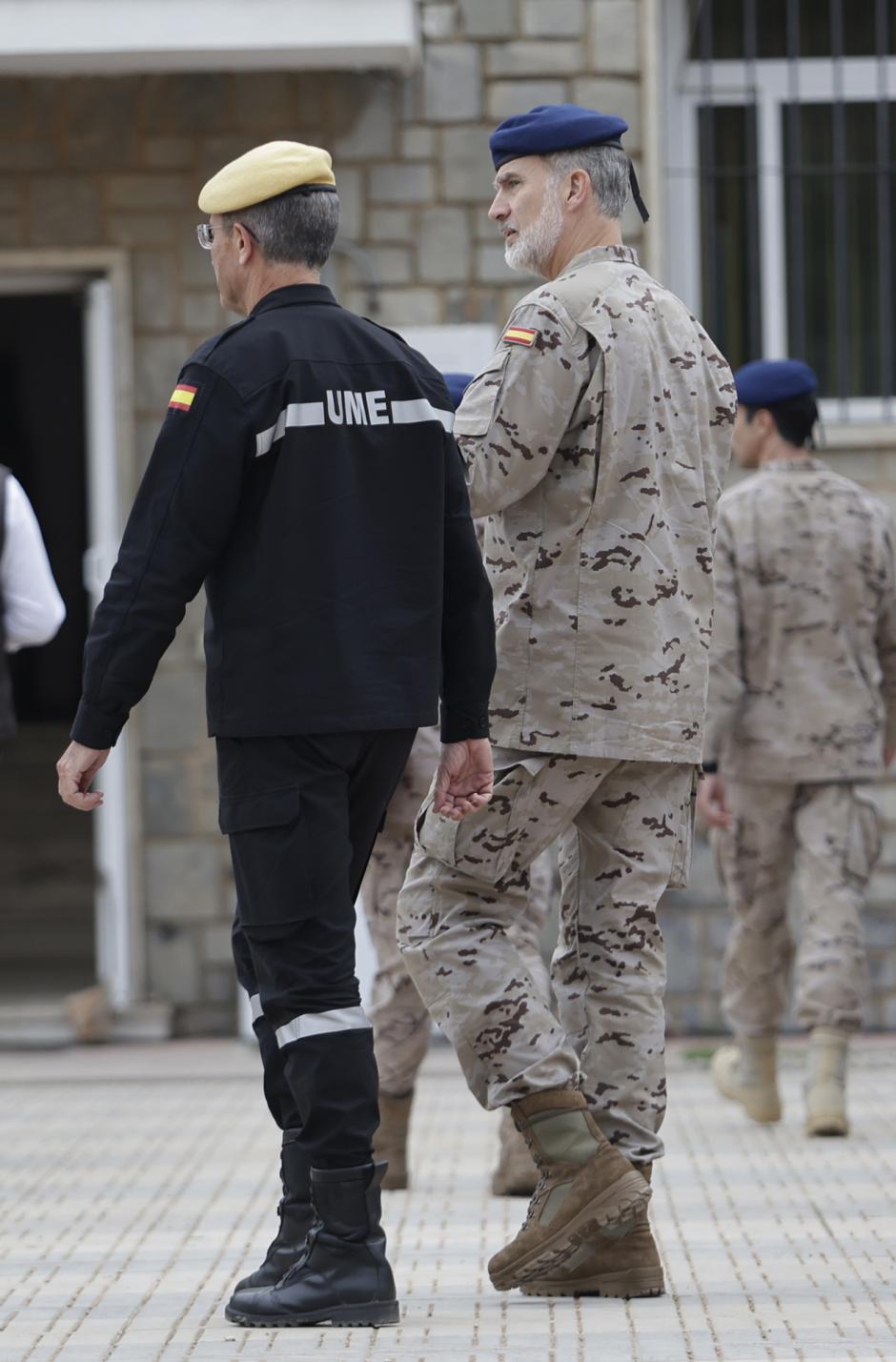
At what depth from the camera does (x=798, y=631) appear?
645 centimetres

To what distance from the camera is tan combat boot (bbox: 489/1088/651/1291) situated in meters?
3.80

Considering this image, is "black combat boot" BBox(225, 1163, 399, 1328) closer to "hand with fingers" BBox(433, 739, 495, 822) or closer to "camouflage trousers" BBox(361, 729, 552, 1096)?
"hand with fingers" BBox(433, 739, 495, 822)

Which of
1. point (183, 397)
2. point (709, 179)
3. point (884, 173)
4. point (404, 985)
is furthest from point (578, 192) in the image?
point (884, 173)

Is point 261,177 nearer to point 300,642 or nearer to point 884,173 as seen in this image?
point 300,642

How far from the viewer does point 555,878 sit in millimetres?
7859

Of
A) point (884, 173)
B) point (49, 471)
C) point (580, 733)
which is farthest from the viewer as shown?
point (49, 471)

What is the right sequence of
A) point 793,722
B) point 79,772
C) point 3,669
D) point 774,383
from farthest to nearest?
point 774,383, point 793,722, point 3,669, point 79,772

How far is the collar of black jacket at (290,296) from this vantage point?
3.82 metres

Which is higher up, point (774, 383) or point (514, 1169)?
point (774, 383)

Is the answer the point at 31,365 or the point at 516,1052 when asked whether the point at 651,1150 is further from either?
the point at 31,365

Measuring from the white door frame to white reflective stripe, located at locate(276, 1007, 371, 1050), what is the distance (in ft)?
15.4

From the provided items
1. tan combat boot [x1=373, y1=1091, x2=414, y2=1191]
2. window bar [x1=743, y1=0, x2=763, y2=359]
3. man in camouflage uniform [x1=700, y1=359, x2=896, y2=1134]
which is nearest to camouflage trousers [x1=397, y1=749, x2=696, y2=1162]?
tan combat boot [x1=373, y1=1091, x2=414, y2=1191]

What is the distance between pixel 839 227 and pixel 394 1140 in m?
4.64

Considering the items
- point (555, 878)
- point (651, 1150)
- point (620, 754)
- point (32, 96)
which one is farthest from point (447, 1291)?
point (32, 96)
